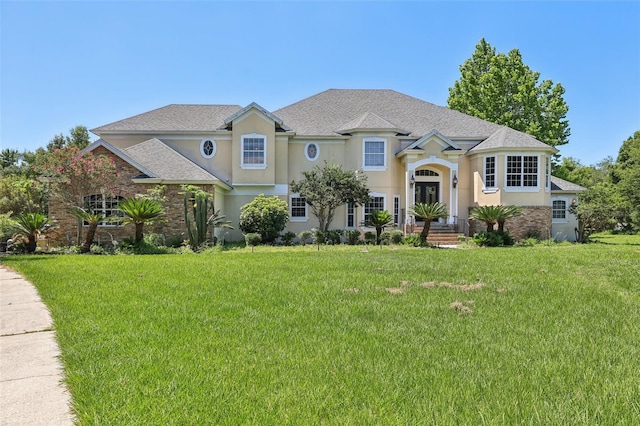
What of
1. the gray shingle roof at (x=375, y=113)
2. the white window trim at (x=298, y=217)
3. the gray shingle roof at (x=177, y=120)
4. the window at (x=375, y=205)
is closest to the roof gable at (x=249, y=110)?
the gray shingle roof at (x=177, y=120)

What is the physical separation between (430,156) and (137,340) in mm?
21430

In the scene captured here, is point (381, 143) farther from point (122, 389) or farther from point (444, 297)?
point (122, 389)

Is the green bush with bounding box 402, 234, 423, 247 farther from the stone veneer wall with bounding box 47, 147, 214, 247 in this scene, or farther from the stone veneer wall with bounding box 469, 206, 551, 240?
the stone veneer wall with bounding box 47, 147, 214, 247

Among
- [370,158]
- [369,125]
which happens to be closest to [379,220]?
[370,158]

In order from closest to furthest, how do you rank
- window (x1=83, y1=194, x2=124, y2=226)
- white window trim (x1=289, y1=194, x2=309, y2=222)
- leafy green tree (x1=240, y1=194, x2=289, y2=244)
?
window (x1=83, y1=194, x2=124, y2=226)
leafy green tree (x1=240, y1=194, x2=289, y2=244)
white window trim (x1=289, y1=194, x2=309, y2=222)

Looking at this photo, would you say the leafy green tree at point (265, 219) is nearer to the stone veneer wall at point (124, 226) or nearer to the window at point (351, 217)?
the stone veneer wall at point (124, 226)

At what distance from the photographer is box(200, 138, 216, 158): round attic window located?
2533 cm

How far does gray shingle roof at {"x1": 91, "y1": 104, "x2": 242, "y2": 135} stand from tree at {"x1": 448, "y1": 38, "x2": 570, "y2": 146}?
21162 millimetres

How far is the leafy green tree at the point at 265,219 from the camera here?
70.0ft

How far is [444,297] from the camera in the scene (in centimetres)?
830

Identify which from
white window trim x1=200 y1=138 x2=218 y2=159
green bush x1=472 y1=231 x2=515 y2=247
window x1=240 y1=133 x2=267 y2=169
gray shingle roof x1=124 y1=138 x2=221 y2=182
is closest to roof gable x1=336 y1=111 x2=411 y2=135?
window x1=240 y1=133 x2=267 y2=169

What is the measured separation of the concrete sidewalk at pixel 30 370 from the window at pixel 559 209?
27718 millimetres

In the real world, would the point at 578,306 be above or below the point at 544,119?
below

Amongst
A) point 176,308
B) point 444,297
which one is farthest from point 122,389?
point 444,297
